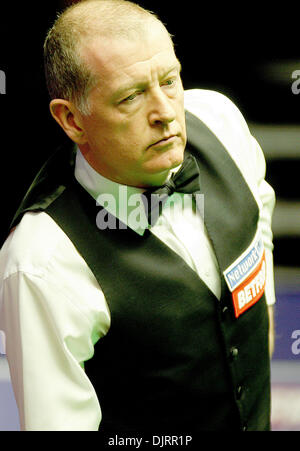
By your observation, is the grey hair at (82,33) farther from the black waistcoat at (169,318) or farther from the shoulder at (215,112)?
the shoulder at (215,112)

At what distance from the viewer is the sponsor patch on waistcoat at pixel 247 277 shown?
1.50 meters

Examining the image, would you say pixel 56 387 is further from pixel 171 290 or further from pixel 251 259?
pixel 251 259

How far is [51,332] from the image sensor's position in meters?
1.32

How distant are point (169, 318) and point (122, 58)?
56 cm

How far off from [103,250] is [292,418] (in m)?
1.50

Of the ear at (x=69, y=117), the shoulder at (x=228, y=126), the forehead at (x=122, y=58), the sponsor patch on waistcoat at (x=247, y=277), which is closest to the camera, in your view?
the forehead at (x=122, y=58)

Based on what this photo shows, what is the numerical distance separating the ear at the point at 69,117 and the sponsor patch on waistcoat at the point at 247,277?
45 centimetres

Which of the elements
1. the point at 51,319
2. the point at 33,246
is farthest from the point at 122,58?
the point at 51,319

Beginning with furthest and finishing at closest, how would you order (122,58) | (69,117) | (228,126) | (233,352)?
(228,126) < (233,352) < (69,117) < (122,58)

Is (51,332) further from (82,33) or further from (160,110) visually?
(82,33)

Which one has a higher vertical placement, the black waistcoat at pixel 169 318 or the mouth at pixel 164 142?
the mouth at pixel 164 142

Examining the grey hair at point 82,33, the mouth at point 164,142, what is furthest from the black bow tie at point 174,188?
the grey hair at point 82,33

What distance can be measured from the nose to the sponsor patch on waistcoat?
381 millimetres
